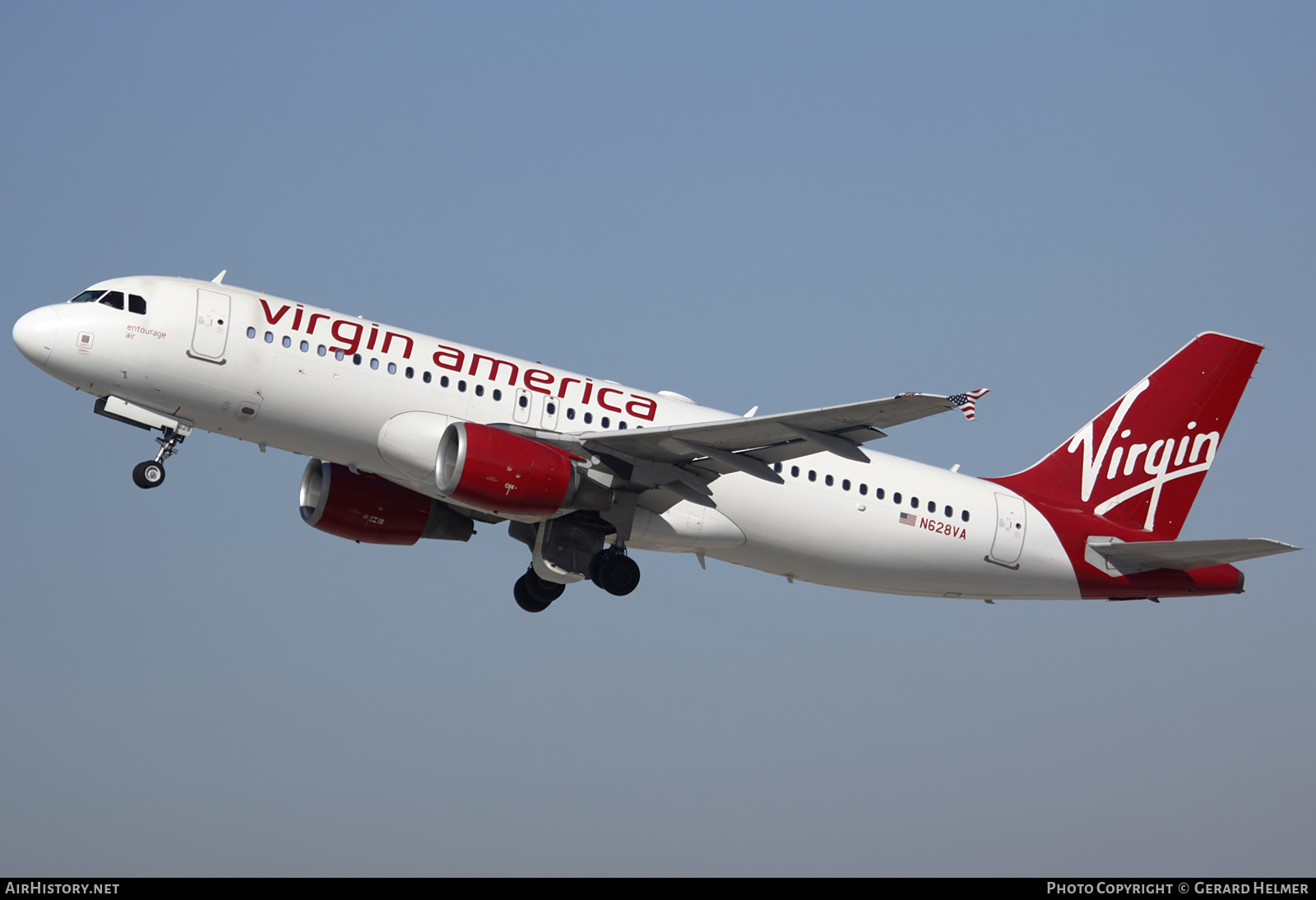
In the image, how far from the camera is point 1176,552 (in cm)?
3300

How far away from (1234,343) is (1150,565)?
7014mm

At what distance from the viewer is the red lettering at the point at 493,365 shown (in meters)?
30.5

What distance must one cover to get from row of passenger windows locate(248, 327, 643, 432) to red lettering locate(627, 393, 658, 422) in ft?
0.84

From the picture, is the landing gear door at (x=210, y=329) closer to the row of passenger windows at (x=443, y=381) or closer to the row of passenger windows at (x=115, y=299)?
the row of passenger windows at (x=443, y=381)

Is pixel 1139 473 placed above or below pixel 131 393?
above

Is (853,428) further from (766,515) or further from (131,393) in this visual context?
(131,393)

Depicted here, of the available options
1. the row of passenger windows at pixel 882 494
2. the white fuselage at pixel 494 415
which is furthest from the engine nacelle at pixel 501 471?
the row of passenger windows at pixel 882 494

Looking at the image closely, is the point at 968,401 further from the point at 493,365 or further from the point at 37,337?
the point at 37,337

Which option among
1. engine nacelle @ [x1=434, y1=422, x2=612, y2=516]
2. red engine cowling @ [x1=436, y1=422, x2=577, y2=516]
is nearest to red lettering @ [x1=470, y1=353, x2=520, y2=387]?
engine nacelle @ [x1=434, y1=422, x2=612, y2=516]

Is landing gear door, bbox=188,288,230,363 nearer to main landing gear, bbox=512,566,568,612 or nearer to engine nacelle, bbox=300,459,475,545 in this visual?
engine nacelle, bbox=300,459,475,545

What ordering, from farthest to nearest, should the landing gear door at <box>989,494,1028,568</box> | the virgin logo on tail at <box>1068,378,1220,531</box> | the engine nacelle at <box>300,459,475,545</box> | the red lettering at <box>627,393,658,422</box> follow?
the virgin logo on tail at <box>1068,378,1220,531</box>
the landing gear door at <box>989,494,1028,568</box>
the engine nacelle at <box>300,459,475,545</box>
the red lettering at <box>627,393,658,422</box>

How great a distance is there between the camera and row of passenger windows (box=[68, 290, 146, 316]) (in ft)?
94.8

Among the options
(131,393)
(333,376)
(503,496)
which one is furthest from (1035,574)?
(131,393)

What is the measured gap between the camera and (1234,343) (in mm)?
37625
